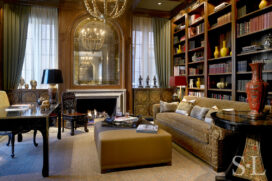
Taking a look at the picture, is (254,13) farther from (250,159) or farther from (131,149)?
(131,149)

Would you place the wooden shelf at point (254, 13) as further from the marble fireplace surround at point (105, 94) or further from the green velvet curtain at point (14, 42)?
the green velvet curtain at point (14, 42)

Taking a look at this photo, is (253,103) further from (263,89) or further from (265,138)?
(265,138)

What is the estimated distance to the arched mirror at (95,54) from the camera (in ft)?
17.3

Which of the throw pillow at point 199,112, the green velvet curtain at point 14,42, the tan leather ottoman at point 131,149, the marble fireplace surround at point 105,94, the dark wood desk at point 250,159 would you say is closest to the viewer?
the dark wood desk at point 250,159

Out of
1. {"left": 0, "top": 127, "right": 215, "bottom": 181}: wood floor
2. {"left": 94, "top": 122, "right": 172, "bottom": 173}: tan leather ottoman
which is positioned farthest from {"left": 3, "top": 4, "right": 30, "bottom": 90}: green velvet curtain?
{"left": 94, "top": 122, "right": 172, "bottom": 173}: tan leather ottoman

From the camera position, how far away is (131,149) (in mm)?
2471

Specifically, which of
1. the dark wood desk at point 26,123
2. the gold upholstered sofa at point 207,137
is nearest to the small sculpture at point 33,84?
the dark wood desk at point 26,123

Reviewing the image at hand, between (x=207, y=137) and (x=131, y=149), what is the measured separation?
1.03m

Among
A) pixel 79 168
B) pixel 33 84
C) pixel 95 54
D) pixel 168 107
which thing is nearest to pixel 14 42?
pixel 33 84

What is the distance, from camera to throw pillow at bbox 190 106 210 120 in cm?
336

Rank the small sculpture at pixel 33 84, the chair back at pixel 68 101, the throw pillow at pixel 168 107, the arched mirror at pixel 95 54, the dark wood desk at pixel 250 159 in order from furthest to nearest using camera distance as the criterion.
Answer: the arched mirror at pixel 95 54
the small sculpture at pixel 33 84
the chair back at pixel 68 101
the throw pillow at pixel 168 107
the dark wood desk at pixel 250 159

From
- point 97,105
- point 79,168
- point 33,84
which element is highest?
point 33,84

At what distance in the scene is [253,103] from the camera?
2.07 m

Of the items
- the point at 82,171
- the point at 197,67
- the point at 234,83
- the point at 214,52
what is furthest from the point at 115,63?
the point at 82,171
